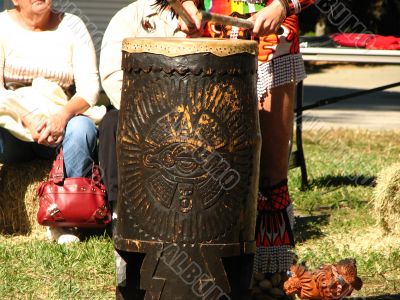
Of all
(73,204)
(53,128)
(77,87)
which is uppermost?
(77,87)

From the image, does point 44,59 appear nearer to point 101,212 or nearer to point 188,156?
point 101,212

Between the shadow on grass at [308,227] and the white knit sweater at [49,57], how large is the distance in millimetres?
1366

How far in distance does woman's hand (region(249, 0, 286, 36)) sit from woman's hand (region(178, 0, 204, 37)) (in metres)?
0.20

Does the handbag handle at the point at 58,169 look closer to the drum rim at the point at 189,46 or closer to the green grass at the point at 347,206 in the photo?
the green grass at the point at 347,206

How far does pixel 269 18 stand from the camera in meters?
3.45

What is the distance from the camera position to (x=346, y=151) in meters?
8.34

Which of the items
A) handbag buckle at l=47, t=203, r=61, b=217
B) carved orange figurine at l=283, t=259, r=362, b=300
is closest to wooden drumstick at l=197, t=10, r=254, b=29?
carved orange figurine at l=283, t=259, r=362, b=300

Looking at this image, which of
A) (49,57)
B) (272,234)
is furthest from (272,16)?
(49,57)

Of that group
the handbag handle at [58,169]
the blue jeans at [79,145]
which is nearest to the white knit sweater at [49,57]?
the blue jeans at [79,145]

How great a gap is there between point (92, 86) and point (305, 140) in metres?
3.96

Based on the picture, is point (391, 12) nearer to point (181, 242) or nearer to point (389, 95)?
point (389, 95)

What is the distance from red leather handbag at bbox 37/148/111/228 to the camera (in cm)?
514

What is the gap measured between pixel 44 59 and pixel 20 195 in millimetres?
780

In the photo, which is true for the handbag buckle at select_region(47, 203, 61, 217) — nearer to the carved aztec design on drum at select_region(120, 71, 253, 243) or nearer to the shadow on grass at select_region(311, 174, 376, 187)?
the carved aztec design on drum at select_region(120, 71, 253, 243)
